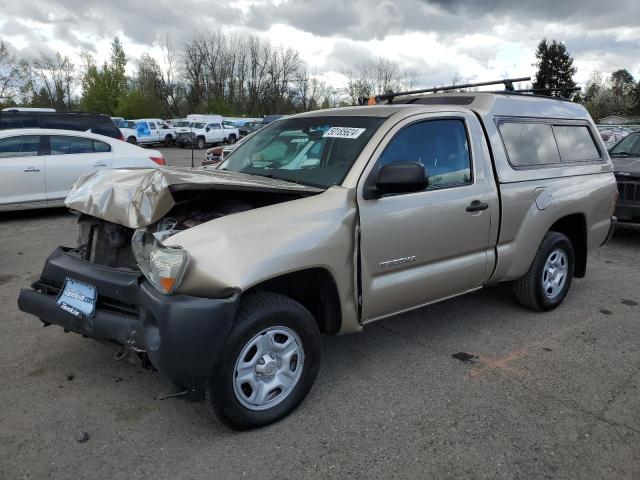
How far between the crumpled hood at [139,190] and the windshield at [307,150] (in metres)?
0.23

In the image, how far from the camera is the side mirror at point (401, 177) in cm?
314

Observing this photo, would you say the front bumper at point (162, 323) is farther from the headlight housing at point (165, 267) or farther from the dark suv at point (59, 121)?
the dark suv at point (59, 121)

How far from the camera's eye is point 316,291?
3268 millimetres

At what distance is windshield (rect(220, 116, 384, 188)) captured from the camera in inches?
137

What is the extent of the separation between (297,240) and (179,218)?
712mm

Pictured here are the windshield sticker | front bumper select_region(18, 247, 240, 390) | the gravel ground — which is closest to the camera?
front bumper select_region(18, 247, 240, 390)

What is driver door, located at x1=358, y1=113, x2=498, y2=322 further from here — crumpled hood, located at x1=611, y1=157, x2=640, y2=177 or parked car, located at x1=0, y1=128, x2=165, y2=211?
parked car, located at x1=0, y1=128, x2=165, y2=211

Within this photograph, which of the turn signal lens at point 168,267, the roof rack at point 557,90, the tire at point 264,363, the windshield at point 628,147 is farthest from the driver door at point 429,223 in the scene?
the windshield at point 628,147

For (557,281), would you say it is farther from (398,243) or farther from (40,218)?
(40,218)

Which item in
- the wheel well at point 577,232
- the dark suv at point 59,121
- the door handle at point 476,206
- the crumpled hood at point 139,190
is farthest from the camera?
the dark suv at point 59,121

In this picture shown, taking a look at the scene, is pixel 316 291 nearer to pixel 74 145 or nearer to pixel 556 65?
pixel 74 145

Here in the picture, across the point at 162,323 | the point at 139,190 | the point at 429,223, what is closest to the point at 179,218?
the point at 139,190

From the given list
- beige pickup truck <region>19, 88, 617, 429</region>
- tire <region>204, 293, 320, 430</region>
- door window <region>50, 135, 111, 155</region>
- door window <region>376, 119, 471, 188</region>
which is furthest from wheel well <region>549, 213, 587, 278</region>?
door window <region>50, 135, 111, 155</region>

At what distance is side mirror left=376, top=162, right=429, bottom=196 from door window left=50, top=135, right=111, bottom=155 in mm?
7514
